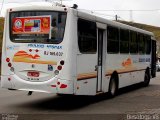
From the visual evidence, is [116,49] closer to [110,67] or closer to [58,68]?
[110,67]

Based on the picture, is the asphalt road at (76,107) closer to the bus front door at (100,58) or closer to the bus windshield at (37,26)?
the bus front door at (100,58)

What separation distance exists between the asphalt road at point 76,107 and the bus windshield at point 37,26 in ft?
7.05

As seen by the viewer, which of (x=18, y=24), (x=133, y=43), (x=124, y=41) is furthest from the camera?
(x=133, y=43)

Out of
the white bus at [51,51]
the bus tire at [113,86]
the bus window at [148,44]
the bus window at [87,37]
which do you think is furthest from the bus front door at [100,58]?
the bus window at [148,44]

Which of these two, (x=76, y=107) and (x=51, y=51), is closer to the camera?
(x=51, y=51)

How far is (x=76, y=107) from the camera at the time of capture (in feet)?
45.2

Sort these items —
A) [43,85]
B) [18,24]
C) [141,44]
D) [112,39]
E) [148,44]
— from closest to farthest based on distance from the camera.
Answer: [43,85], [18,24], [112,39], [141,44], [148,44]

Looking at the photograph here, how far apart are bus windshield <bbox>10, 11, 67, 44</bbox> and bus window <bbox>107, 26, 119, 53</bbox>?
3.50m

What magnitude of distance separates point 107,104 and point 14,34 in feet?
13.3

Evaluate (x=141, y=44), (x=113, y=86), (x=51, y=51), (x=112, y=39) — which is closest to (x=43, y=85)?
(x=51, y=51)

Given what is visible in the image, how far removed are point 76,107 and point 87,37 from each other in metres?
2.33

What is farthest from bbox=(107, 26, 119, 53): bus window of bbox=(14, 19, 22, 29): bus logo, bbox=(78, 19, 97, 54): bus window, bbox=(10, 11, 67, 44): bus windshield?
bbox=(14, 19, 22, 29): bus logo

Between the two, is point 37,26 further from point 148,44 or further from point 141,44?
point 148,44

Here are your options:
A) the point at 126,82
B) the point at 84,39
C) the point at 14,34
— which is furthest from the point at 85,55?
the point at 126,82
